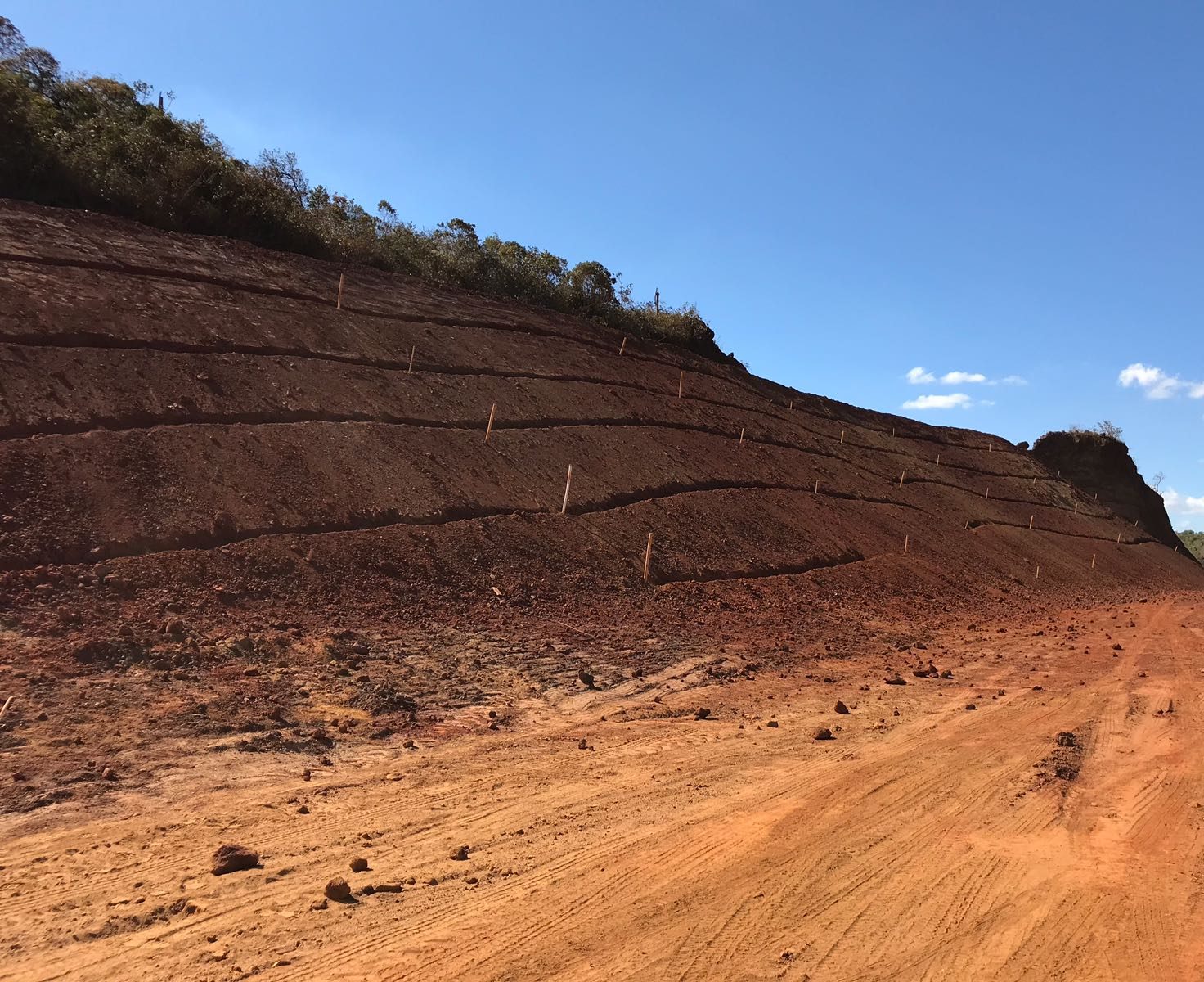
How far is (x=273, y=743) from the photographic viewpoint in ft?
22.4

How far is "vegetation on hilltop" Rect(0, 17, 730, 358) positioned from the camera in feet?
67.1

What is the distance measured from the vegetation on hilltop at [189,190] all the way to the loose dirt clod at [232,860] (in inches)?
830

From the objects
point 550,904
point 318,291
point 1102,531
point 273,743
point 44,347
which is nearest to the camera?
point 550,904

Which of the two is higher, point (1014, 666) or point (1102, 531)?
point (1102, 531)

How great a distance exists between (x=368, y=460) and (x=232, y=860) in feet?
36.7

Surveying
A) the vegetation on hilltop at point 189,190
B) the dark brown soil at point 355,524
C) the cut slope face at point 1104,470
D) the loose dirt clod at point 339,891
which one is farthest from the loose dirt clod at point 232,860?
the cut slope face at point 1104,470

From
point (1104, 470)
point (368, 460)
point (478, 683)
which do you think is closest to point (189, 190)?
point (368, 460)

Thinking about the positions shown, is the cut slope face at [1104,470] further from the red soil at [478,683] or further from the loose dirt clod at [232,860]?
the loose dirt clod at [232,860]

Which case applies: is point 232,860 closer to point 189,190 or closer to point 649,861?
point 649,861

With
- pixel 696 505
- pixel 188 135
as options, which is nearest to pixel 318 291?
pixel 188 135

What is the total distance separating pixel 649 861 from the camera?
190 inches

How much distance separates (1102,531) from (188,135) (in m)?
40.3

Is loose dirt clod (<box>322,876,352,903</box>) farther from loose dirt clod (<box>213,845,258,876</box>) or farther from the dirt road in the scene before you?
loose dirt clod (<box>213,845,258,876</box>)

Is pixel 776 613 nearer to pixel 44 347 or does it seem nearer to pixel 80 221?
pixel 44 347
